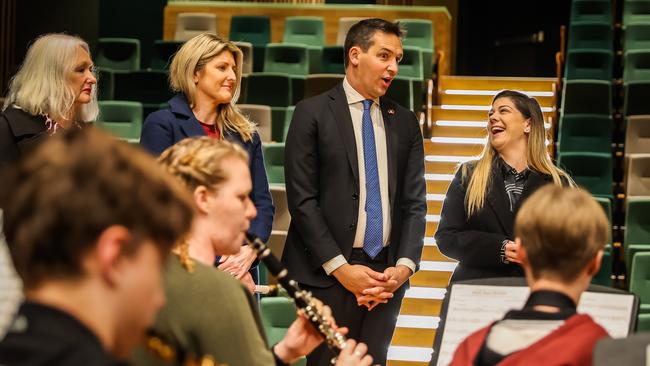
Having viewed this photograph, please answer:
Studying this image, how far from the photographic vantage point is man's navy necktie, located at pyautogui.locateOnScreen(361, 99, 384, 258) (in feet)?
9.87

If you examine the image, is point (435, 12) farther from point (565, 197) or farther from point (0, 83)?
point (565, 197)

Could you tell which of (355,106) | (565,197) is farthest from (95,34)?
(565,197)

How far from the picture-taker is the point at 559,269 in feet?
4.87

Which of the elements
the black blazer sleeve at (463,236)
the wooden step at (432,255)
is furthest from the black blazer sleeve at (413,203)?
the wooden step at (432,255)

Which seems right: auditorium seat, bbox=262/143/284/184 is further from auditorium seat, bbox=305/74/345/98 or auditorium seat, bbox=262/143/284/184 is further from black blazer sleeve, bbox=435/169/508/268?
black blazer sleeve, bbox=435/169/508/268

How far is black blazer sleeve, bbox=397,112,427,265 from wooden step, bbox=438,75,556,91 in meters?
4.49

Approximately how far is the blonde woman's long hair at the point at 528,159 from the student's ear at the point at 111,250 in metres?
2.29

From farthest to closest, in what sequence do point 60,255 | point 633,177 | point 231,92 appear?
point 633,177 < point 231,92 < point 60,255

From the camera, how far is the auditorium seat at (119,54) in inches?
313

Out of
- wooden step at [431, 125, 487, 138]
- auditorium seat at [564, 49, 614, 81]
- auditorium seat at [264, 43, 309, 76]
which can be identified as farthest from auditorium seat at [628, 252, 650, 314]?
auditorium seat at [264, 43, 309, 76]

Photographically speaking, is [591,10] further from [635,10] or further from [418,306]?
[418,306]

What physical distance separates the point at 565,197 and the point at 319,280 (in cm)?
157

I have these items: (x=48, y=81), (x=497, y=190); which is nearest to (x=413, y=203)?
(x=497, y=190)

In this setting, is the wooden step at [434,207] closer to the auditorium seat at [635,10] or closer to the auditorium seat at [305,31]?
the auditorium seat at [305,31]
